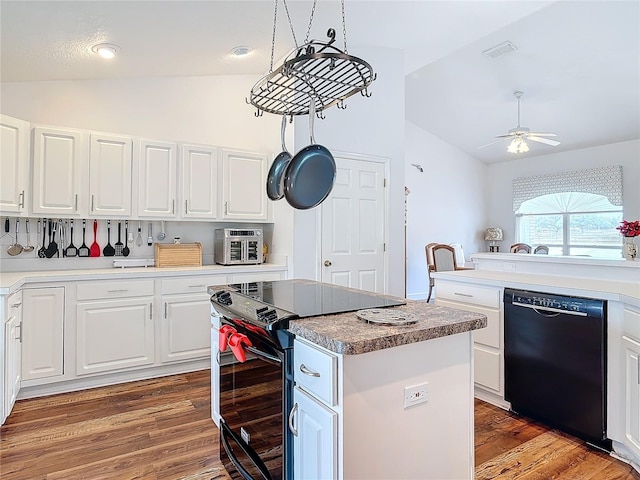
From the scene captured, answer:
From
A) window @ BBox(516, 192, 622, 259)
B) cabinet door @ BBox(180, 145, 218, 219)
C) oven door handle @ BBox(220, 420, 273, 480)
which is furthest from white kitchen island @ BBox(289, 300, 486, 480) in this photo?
window @ BBox(516, 192, 622, 259)

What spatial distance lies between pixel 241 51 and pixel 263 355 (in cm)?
279

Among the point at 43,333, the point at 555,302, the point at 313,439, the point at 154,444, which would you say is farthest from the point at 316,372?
the point at 43,333

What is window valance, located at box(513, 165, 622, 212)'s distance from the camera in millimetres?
6473

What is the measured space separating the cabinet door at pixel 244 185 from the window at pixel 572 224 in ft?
19.4

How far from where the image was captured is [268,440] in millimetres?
1545

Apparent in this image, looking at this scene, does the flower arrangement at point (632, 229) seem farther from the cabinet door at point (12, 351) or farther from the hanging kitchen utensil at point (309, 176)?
the cabinet door at point (12, 351)

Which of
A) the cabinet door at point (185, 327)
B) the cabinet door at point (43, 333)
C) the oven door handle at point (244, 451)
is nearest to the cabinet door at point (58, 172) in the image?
the cabinet door at point (43, 333)

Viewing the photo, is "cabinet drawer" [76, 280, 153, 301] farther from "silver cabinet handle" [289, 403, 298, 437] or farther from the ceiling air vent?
the ceiling air vent

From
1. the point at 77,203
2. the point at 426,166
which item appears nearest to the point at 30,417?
the point at 77,203

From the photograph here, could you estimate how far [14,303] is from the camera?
8.21 ft

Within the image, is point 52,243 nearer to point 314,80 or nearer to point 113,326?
point 113,326

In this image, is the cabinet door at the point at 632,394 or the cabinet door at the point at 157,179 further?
the cabinet door at the point at 157,179

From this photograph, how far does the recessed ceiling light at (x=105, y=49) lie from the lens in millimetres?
2877

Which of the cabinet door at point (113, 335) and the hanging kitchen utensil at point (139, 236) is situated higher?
the hanging kitchen utensil at point (139, 236)
